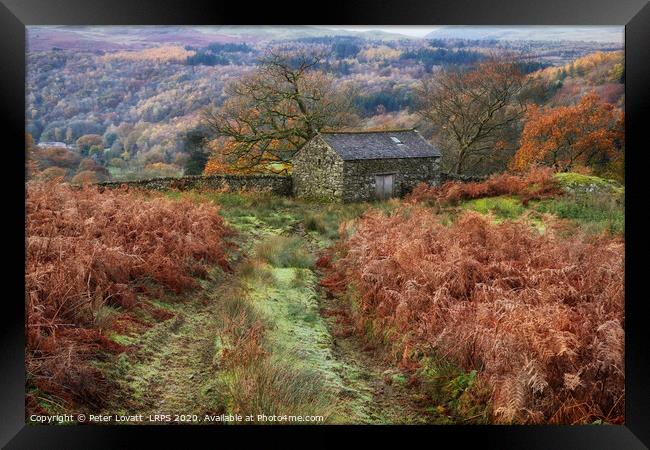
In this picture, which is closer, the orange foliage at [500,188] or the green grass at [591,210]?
the green grass at [591,210]

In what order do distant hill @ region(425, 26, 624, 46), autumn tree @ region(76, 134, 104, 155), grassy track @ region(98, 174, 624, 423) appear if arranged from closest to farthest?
grassy track @ region(98, 174, 624, 423) → distant hill @ region(425, 26, 624, 46) → autumn tree @ region(76, 134, 104, 155)

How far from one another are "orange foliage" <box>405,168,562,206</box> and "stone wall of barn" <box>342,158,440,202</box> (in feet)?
0.57

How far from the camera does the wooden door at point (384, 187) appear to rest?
6922 mm

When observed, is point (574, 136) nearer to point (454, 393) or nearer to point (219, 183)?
point (454, 393)

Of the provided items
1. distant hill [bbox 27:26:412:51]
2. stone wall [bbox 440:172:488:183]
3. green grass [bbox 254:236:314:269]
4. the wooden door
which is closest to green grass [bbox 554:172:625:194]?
stone wall [bbox 440:172:488:183]

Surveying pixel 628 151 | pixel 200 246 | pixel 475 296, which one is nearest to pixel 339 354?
pixel 475 296

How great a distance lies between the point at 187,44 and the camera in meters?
6.28

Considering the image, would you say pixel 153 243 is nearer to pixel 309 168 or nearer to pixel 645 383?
pixel 309 168

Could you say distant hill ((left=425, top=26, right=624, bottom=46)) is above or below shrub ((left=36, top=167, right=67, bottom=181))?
above

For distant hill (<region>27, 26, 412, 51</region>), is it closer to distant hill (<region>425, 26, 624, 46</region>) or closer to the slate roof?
distant hill (<region>425, 26, 624, 46</region>)

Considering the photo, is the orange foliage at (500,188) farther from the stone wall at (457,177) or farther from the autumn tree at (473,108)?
the autumn tree at (473,108)

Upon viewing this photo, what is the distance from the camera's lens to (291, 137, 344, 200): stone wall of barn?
23.2 ft

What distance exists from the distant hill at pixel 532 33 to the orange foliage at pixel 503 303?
206cm
